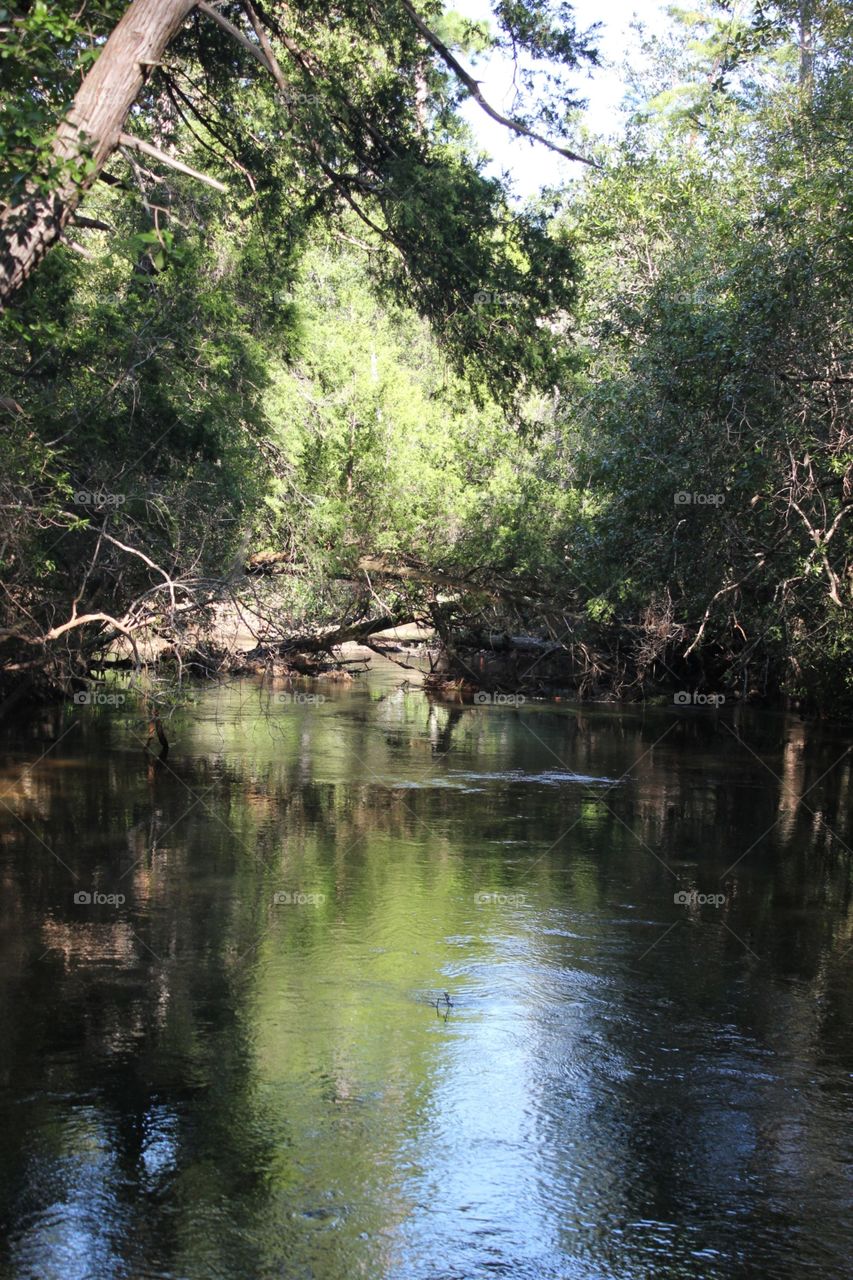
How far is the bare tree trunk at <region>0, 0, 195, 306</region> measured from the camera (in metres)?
4.98

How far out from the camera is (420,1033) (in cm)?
701

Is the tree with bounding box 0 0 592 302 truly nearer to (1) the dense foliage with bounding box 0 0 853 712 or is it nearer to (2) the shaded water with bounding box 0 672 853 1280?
(1) the dense foliage with bounding box 0 0 853 712

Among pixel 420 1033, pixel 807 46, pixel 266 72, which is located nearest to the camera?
pixel 420 1033

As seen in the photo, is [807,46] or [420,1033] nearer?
[420,1033]

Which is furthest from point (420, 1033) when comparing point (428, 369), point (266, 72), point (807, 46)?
point (807, 46)

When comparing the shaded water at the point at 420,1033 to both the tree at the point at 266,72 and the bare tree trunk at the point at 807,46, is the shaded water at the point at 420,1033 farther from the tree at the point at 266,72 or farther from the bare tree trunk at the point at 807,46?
the bare tree trunk at the point at 807,46

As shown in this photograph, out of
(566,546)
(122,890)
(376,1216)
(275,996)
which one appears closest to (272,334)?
(566,546)

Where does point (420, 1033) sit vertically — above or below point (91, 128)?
below

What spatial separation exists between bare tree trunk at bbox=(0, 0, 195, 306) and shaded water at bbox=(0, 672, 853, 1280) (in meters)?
3.88

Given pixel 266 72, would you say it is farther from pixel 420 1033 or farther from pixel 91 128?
pixel 420 1033

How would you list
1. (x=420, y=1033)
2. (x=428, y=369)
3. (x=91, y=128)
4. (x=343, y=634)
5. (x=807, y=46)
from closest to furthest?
(x=91, y=128), (x=420, y=1033), (x=343, y=634), (x=807, y=46), (x=428, y=369)

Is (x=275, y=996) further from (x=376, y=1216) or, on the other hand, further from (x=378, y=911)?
(x=376, y=1216)

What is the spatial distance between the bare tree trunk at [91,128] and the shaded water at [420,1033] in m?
3.88

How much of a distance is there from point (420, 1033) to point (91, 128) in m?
5.08
